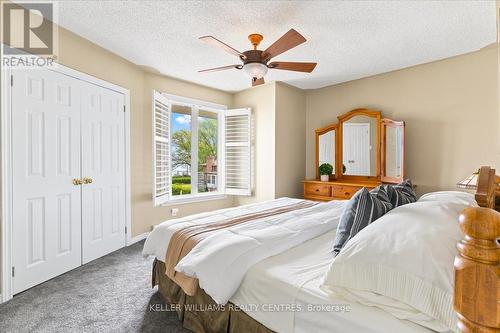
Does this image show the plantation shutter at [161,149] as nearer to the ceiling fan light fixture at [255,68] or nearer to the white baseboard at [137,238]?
the white baseboard at [137,238]

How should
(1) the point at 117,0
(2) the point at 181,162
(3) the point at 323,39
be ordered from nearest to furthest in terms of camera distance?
(1) the point at 117,0 → (3) the point at 323,39 → (2) the point at 181,162

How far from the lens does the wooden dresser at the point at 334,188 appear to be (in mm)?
3789

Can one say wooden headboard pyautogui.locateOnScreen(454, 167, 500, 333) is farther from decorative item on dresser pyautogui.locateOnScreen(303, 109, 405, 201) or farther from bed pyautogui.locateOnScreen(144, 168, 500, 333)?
decorative item on dresser pyautogui.locateOnScreen(303, 109, 405, 201)

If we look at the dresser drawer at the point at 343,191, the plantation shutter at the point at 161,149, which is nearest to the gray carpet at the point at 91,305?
the plantation shutter at the point at 161,149

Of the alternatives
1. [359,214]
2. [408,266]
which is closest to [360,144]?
[359,214]

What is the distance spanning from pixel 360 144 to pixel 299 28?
7.06 feet

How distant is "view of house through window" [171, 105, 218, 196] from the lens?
14.6ft

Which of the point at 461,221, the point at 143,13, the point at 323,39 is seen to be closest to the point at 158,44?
the point at 143,13

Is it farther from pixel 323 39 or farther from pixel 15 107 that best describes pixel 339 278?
pixel 15 107

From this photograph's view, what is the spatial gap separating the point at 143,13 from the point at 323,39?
6.03ft

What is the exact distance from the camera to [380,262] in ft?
3.37

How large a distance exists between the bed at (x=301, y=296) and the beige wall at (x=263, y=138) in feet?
7.54

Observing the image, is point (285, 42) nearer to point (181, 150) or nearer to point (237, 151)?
point (237, 151)

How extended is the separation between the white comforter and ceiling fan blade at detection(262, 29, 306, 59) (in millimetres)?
1490
